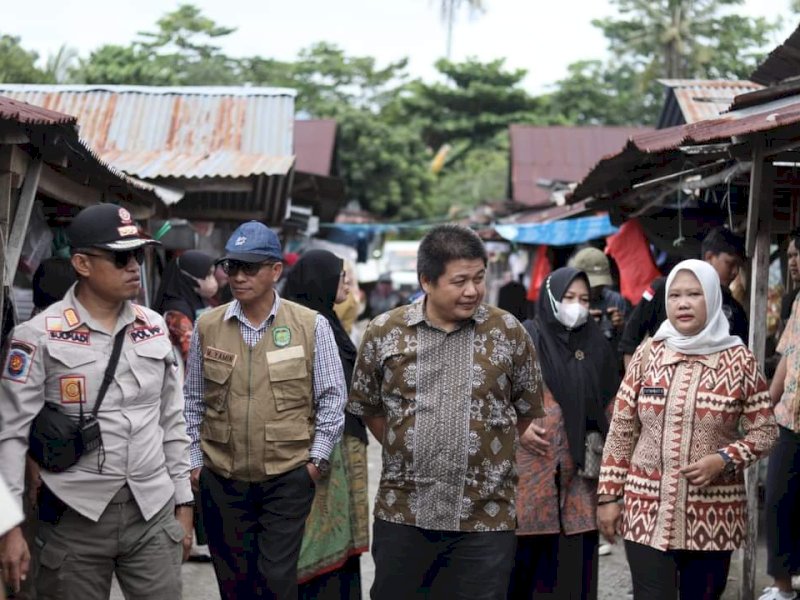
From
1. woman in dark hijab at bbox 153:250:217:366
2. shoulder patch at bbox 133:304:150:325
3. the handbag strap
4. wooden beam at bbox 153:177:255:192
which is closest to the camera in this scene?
the handbag strap

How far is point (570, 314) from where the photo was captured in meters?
5.82

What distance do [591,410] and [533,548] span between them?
0.79 meters

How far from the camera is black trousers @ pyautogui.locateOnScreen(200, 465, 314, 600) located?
189 inches

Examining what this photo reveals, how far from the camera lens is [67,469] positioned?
3.89 m

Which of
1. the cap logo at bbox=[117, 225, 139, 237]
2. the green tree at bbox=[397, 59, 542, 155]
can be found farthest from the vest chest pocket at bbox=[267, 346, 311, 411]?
the green tree at bbox=[397, 59, 542, 155]

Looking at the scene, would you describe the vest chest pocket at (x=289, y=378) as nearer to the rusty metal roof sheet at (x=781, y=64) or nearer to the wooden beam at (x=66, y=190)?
the wooden beam at (x=66, y=190)

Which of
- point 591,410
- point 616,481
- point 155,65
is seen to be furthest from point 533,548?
point 155,65

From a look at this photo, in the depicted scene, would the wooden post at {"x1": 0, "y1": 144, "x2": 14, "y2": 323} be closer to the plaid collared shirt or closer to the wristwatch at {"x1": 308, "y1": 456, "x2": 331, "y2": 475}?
the plaid collared shirt

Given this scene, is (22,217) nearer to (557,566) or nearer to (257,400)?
(257,400)

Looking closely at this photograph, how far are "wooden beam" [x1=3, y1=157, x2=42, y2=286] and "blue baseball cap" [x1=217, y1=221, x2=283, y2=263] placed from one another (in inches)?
40.9

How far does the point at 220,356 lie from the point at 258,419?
12.7 inches

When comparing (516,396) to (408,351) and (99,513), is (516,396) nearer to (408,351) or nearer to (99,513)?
(408,351)

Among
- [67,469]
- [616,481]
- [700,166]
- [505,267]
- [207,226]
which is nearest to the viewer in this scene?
[67,469]

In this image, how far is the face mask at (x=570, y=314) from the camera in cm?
582
